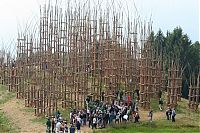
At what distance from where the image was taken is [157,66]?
3228 cm

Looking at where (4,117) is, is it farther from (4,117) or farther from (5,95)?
(5,95)

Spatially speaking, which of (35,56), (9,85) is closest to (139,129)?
(35,56)

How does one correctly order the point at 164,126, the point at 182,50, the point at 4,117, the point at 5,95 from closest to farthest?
the point at 164,126 → the point at 4,117 → the point at 5,95 → the point at 182,50

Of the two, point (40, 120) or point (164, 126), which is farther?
point (40, 120)

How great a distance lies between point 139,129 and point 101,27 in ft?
31.9

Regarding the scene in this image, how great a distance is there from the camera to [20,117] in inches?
1110

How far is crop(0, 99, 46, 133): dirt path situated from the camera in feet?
83.1

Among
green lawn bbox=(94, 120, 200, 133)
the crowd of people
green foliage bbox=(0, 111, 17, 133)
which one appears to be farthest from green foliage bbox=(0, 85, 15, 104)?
green lawn bbox=(94, 120, 200, 133)

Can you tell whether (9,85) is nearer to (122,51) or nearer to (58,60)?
(58,60)

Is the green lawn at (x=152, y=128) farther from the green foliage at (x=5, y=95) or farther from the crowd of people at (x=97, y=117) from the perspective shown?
the green foliage at (x=5, y=95)

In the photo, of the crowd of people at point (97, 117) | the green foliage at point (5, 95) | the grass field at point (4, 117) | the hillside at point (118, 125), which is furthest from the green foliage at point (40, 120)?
the green foliage at point (5, 95)

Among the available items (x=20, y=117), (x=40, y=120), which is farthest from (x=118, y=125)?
(x=20, y=117)

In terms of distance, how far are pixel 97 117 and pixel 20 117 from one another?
6.18 meters

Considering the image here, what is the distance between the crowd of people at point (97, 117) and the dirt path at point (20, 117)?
118 cm
